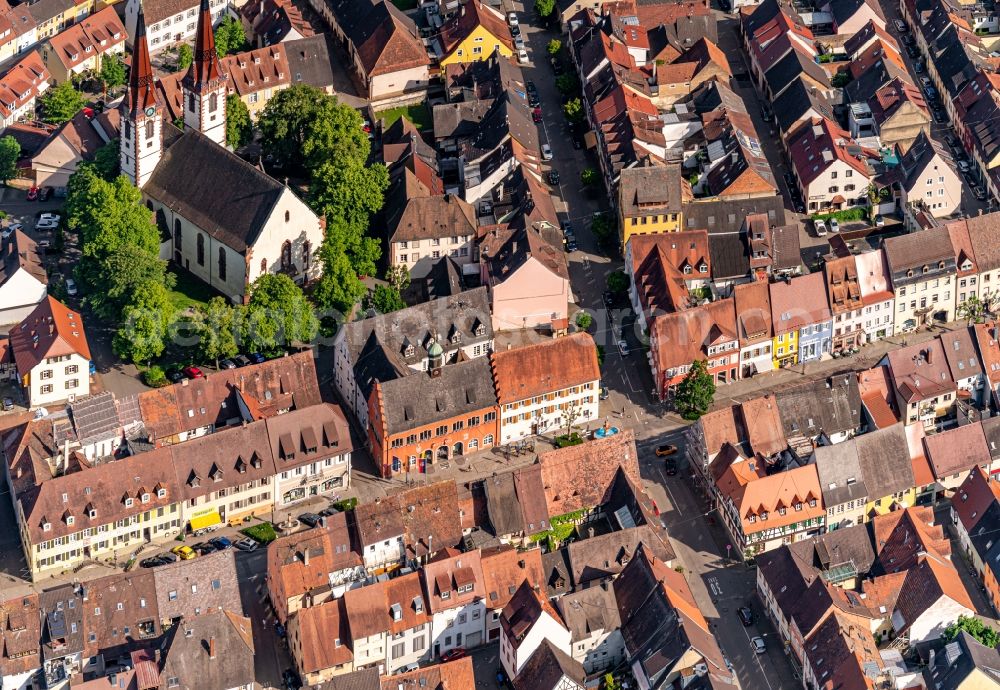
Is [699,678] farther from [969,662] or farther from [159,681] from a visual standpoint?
[159,681]

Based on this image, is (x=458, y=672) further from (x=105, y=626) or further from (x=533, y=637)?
(x=105, y=626)

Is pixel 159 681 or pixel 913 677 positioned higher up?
pixel 159 681

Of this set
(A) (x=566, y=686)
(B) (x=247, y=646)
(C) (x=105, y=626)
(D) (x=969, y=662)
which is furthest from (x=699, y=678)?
(C) (x=105, y=626)

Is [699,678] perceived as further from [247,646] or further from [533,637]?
[247,646]

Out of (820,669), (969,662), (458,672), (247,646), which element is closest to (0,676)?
(247,646)

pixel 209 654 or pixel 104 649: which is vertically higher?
pixel 104 649

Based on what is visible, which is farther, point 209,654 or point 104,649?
point 104,649

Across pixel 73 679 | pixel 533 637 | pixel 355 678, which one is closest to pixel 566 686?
pixel 533 637
